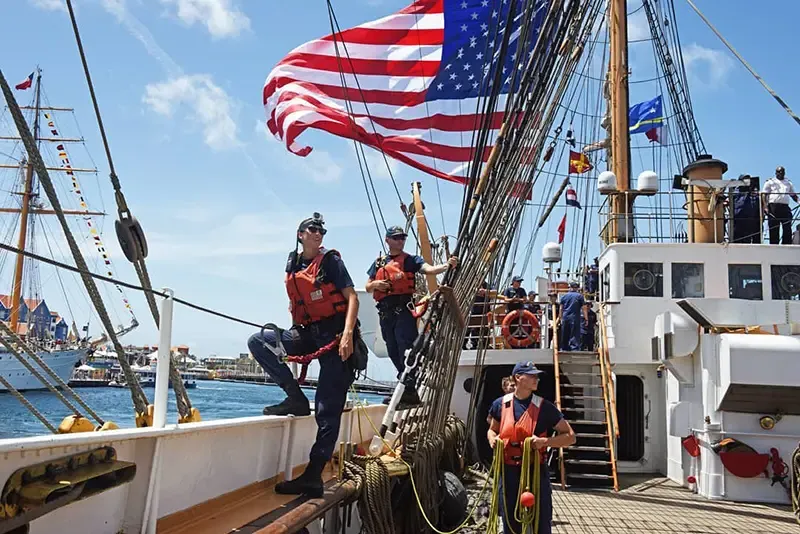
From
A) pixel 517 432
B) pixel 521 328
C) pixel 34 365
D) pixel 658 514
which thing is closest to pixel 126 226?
pixel 517 432

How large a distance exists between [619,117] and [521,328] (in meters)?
4.49

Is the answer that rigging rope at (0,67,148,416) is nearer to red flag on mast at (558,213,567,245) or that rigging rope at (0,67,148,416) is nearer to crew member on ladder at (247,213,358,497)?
crew member on ladder at (247,213,358,497)

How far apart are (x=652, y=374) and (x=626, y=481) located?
1.67 m

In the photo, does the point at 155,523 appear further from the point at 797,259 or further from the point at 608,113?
the point at 608,113

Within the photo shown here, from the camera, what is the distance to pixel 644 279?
10570 mm

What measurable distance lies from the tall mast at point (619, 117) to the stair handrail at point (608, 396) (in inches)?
66.4

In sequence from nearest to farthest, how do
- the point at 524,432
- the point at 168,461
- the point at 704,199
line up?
the point at 168,461 < the point at 524,432 < the point at 704,199

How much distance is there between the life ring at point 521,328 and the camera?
11.3 metres

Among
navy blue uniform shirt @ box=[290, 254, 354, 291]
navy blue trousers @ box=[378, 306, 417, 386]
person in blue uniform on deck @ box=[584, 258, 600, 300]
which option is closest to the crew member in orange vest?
navy blue uniform shirt @ box=[290, 254, 354, 291]

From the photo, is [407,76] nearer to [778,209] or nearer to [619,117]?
[619,117]

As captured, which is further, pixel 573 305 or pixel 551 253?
pixel 551 253

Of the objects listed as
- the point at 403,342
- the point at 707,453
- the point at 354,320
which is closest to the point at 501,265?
the point at 403,342

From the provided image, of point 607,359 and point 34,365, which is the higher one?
point 607,359

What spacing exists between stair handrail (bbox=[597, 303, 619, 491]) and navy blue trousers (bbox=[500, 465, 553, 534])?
14.5 ft
